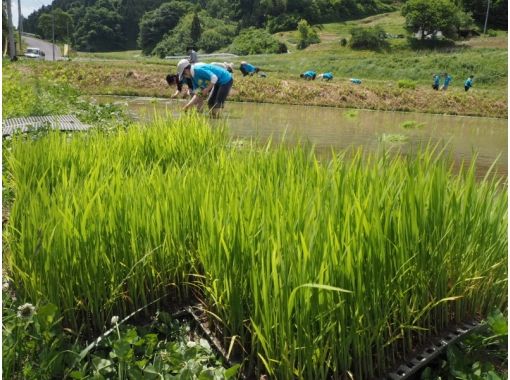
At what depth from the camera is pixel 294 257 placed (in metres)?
1.36

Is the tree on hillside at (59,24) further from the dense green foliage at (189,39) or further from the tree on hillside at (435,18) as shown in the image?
the tree on hillside at (435,18)

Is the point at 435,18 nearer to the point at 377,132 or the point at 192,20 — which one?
the point at 192,20

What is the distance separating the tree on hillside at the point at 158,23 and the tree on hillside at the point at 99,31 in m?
8.42

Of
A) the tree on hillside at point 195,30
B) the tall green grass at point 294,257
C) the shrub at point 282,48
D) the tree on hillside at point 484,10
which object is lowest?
the tall green grass at point 294,257

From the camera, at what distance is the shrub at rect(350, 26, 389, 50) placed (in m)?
51.8

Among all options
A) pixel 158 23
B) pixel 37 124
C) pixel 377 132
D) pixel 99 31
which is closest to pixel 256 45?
pixel 158 23

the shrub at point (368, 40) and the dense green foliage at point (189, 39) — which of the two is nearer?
the shrub at point (368, 40)

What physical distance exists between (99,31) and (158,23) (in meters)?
12.9

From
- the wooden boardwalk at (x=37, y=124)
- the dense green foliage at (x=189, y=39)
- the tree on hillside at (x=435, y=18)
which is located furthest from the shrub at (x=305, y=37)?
the wooden boardwalk at (x=37, y=124)

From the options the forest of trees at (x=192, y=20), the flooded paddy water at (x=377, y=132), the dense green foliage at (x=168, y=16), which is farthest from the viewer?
the dense green foliage at (x=168, y=16)

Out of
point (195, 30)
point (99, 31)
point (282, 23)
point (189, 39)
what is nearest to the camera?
point (189, 39)

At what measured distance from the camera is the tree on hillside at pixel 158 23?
83312 mm

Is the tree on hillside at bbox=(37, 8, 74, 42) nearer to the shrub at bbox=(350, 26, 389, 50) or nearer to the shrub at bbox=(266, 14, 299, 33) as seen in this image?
the shrub at bbox=(266, 14, 299, 33)

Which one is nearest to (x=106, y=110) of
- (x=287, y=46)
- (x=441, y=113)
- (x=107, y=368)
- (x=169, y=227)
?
(x=169, y=227)
